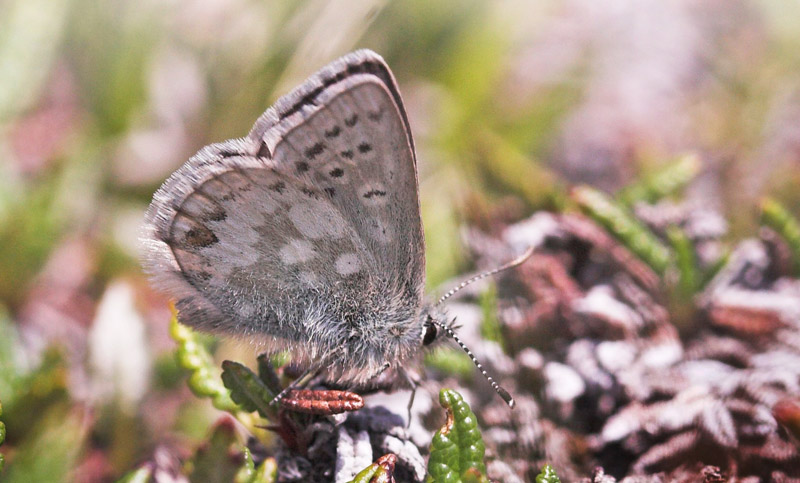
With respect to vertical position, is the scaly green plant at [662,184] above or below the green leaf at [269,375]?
below

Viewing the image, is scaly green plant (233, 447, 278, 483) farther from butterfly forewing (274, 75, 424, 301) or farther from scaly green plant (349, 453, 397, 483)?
butterfly forewing (274, 75, 424, 301)

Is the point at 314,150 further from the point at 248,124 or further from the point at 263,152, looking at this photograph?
the point at 248,124

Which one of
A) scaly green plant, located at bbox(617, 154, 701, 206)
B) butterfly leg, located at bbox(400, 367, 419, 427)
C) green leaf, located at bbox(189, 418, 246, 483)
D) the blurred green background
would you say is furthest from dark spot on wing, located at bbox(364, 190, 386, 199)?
scaly green plant, located at bbox(617, 154, 701, 206)

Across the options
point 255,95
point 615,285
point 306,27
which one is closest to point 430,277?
point 615,285

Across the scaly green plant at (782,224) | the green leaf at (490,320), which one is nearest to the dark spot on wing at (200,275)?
the green leaf at (490,320)

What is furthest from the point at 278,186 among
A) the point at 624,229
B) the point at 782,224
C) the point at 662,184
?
the point at 782,224

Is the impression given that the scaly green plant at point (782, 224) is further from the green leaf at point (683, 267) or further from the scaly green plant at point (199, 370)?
the scaly green plant at point (199, 370)
